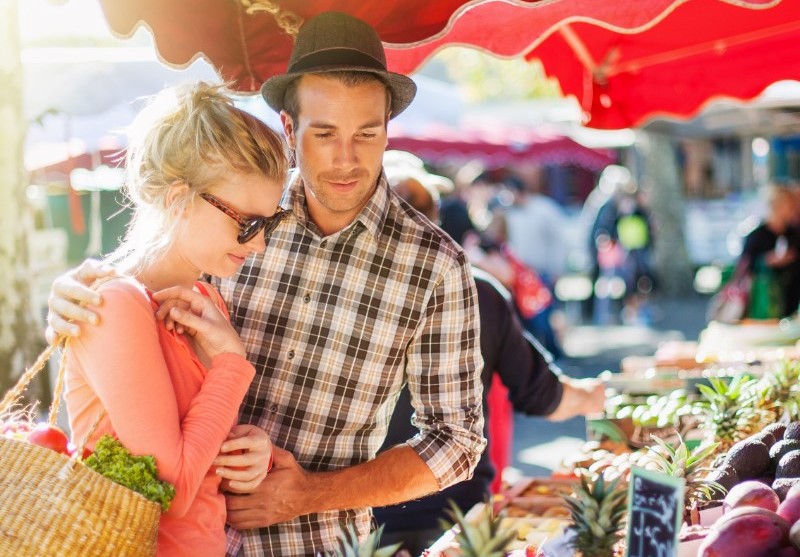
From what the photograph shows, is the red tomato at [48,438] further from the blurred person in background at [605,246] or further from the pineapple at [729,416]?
the blurred person in background at [605,246]

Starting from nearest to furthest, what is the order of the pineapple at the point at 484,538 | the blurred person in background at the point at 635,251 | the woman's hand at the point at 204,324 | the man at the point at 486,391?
the pineapple at the point at 484,538
the woman's hand at the point at 204,324
the man at the point at 486,391
the blurred person in background at the point at 635,251

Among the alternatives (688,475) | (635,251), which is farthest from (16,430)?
(635,251)

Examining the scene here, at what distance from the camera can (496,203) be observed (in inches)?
485

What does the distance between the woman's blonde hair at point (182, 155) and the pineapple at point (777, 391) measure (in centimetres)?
236

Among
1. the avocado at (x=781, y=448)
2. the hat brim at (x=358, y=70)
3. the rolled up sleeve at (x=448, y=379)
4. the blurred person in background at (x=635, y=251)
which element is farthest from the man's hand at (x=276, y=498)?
the blurred person in background at (x=635, y=251)

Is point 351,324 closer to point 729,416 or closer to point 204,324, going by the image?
point 204,324

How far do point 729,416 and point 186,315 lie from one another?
7.37ft

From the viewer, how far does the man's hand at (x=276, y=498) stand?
240 centimetres

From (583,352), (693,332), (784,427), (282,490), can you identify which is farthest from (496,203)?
(282,490)

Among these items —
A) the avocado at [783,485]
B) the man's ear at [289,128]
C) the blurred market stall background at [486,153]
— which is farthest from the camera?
the blurred market stall background at [486,153]

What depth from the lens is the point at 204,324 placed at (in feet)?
6.87

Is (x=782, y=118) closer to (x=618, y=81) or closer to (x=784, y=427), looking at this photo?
(x=618, y=81)

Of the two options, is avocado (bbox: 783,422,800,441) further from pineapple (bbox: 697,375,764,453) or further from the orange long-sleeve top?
the orange long-sleeve top

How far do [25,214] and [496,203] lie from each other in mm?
7506
